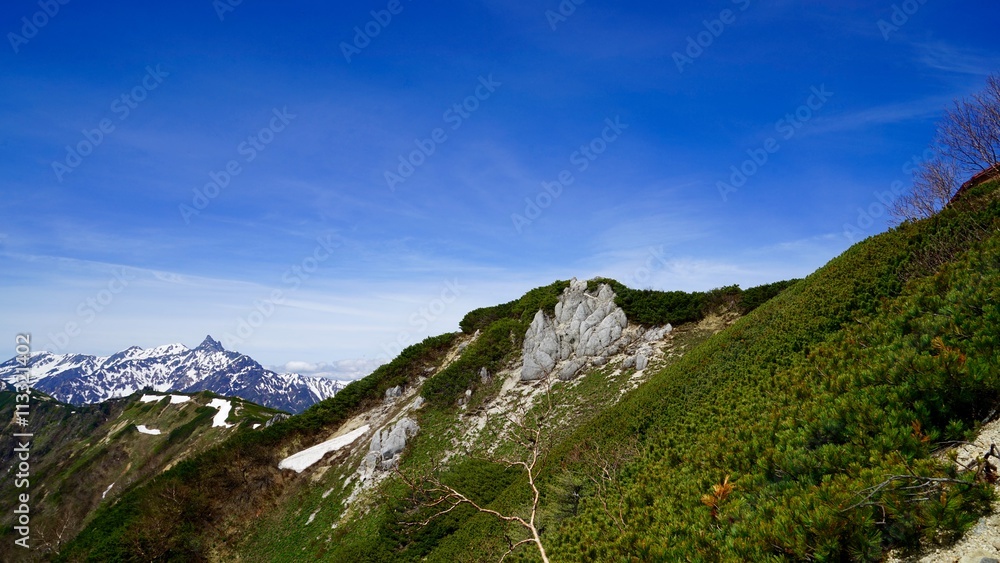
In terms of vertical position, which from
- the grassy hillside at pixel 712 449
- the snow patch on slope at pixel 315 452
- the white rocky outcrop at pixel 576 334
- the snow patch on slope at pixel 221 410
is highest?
the snow patch on slope at pixel 221 410

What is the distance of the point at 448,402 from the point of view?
121 ft

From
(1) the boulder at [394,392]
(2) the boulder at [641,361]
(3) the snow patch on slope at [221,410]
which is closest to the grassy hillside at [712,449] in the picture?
(2) the boulder at [641,361]

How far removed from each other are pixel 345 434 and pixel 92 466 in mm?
80738

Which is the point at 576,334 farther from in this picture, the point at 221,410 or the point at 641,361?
the point at 221,410

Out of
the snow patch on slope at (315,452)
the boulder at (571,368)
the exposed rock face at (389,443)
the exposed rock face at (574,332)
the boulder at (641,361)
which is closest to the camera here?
the boulder at (641,361)

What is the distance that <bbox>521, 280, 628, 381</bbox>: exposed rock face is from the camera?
117 feet

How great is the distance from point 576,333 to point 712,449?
1059 inches

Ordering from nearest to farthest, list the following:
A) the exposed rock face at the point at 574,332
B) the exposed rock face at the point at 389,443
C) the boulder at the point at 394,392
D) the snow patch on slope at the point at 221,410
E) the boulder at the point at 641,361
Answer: the boulder at the point at 641,361
the exposed rock face at the point at 389,443
the exposed rock face at the point at 574,332
the boulder at the point at 394,392
the snow patch on slope at the point at 221,410

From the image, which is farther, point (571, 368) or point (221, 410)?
point (221, 410)

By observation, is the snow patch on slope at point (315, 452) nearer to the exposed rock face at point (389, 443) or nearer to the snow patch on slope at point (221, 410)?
the exposed rock face at point (389, 443)

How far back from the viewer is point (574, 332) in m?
38.1

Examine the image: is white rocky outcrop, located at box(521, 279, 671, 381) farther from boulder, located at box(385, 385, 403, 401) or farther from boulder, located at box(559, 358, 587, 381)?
boulder, located at box(385, 385, 403, 401)

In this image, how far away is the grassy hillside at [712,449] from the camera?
20.2ft

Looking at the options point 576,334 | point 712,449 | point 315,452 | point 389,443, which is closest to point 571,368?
point 576,334
